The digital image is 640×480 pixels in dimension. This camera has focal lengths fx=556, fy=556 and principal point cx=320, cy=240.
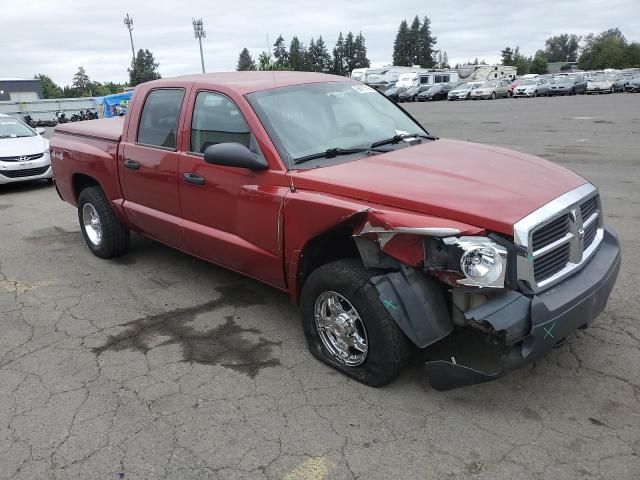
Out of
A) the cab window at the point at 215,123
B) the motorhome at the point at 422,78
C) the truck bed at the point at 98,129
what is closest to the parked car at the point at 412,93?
the motorhome at the point at 422,78

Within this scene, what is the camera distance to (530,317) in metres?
2.72

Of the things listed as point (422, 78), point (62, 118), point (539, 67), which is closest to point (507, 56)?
point (539, 67)

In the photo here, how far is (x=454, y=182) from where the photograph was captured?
10.4 ft

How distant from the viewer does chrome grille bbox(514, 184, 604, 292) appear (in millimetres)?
2762

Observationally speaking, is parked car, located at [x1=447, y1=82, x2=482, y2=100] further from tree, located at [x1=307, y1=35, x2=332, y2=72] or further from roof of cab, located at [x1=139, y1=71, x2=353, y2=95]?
tree, located at [x1=307, y1=35, x2=332, y2=72]

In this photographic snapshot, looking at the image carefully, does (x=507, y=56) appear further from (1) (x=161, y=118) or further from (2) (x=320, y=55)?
(1) (x=161, y=118)

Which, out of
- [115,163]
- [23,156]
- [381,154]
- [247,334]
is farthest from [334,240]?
[23,156]

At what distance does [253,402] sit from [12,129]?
10.8m

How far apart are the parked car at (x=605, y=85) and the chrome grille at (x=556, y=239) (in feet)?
143

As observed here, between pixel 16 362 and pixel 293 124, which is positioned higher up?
pixel 293 124

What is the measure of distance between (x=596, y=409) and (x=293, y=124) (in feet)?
8.46

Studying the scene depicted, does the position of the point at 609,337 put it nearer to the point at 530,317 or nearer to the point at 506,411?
the point at 506,411

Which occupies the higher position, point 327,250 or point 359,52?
point 359,52

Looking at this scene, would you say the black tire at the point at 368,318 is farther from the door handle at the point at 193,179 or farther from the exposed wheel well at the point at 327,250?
the door handle at the point at 193,179
